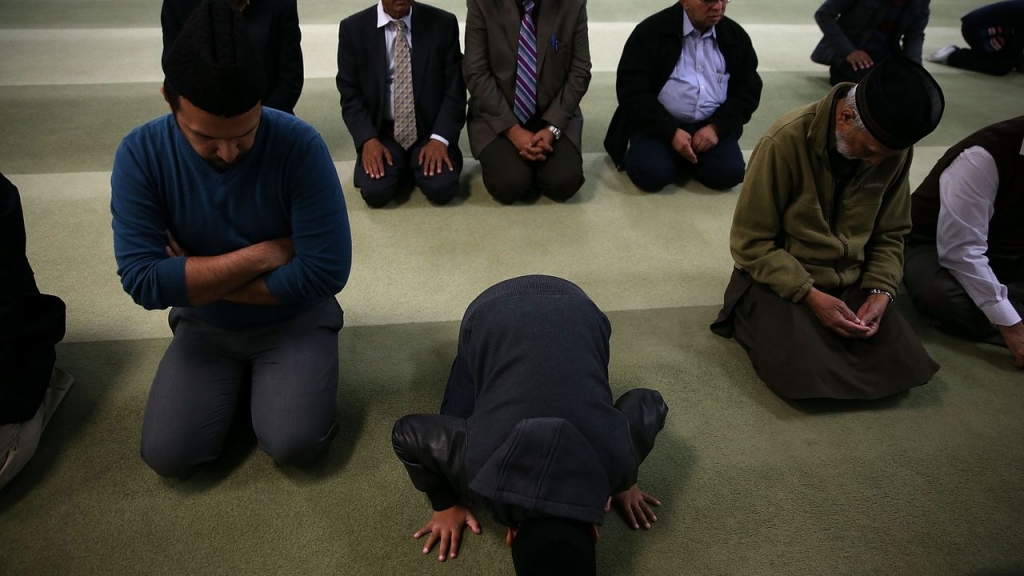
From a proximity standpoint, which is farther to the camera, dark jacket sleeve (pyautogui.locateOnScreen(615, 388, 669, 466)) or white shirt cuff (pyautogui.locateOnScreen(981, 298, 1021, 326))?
white shirt cuff (pyautogui.locateOnScreen(981, 298, 1021, 326))

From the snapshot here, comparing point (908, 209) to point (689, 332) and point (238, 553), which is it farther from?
point (238, 553)

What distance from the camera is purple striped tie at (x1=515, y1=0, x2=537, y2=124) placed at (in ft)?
11.0

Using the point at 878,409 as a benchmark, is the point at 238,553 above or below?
below

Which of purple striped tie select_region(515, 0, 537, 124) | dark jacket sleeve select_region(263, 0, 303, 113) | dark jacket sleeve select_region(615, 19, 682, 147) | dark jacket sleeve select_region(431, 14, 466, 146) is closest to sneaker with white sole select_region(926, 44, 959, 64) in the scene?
dark jacket sleeve select_region(615, 19, 682, 147)

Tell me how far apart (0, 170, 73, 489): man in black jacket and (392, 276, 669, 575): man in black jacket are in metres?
1.13

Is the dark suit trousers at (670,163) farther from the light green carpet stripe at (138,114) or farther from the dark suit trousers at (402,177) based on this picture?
the dark suit trousers at (402,177)

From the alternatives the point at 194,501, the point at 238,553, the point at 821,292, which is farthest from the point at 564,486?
the point at 821,292

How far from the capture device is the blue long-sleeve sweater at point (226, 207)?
1.78 meters

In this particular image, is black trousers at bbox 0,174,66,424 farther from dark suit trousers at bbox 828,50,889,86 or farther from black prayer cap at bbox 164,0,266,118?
dark suit trousers at bbox 828,50,889,86

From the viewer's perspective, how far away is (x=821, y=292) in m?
2.43

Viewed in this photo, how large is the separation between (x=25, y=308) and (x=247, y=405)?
697 millimetres

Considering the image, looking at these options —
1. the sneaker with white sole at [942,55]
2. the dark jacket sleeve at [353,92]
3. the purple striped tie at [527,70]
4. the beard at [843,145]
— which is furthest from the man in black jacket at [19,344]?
the sneaker with white sole at [942,55]

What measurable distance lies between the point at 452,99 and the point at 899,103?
2.05 metres

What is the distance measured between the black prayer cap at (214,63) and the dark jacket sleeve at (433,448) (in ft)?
Answer: 2.84
